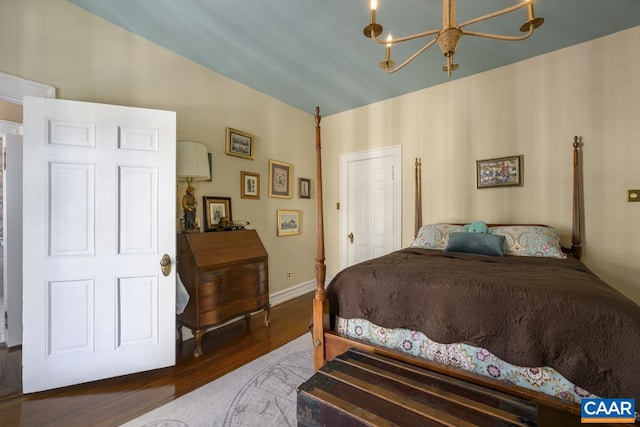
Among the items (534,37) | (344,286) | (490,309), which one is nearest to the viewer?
(490,309)

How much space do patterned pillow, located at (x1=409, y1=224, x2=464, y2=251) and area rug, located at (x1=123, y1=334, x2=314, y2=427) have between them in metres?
1.58

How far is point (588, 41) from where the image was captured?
8.30ft

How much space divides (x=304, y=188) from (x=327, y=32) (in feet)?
7.17

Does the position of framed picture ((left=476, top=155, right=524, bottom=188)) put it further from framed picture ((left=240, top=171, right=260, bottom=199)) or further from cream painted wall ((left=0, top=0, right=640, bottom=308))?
framed picture ((left=240, top=171, right=260, bottom=199))

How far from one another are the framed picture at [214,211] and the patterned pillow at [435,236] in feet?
6.82

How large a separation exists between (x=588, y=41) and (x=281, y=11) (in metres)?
2.83

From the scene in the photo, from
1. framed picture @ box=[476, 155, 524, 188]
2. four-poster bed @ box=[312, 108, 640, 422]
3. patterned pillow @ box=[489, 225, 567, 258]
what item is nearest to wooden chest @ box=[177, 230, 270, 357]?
four-poster bed @ box=[312, 108, 640, 422]

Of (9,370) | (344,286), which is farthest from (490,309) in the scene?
(9,370)

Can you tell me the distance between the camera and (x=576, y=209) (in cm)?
251

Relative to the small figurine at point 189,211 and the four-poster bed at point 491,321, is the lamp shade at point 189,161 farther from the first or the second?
the four-poster bed at point 491,321

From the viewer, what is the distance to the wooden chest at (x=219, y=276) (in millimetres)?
2287

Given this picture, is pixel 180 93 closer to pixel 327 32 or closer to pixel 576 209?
pixel 327 32

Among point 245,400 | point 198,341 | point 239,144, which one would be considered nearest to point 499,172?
point 239,144

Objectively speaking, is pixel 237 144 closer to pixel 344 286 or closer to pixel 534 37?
pixel 344 286
